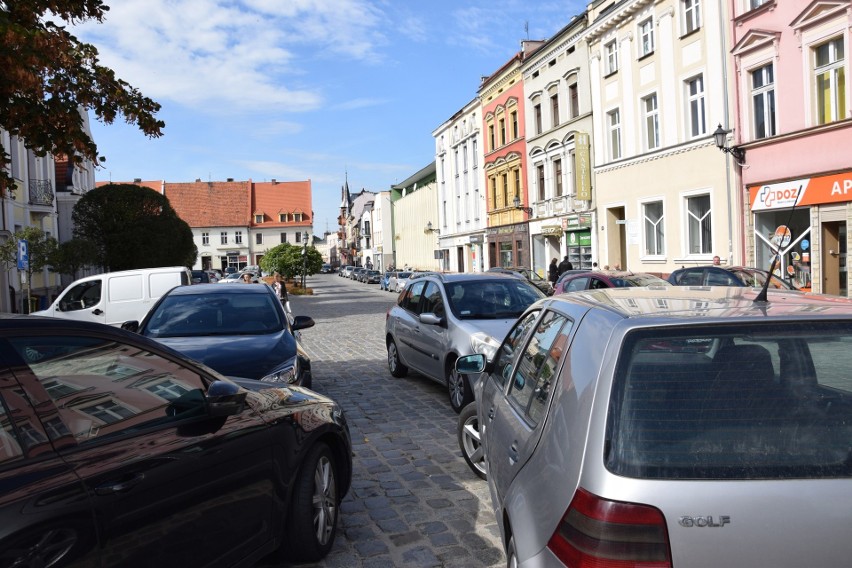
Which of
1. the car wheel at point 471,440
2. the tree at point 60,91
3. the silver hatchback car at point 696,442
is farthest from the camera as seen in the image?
the tree at point 60,91

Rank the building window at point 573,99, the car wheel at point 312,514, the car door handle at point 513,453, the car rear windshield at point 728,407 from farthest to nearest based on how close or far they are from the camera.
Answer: the building window at point 573,99 → the car wheel at point 312,514 → the car door handle at point 513,453 → the car rear windshield at point 728,407

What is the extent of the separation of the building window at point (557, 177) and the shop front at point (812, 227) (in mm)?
14551

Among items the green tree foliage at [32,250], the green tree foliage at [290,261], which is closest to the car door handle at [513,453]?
the green tree foliage at [32,250]

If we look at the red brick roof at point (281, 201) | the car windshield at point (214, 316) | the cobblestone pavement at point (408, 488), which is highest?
the red brick roof at point (281, 201)

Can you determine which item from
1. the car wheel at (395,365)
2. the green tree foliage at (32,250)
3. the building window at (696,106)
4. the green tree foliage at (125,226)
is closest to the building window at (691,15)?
the building window at (696,106)

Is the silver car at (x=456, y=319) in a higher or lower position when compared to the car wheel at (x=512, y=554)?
higher

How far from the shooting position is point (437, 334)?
8.98 meters

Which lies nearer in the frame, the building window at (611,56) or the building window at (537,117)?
the building window at (611,56)

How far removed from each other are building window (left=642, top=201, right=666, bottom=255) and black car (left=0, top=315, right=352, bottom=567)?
80.2 feet

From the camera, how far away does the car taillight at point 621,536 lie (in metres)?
2.10

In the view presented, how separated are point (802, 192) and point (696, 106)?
6055 millimetres

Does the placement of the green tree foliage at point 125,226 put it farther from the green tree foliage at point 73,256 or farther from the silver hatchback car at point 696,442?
the silver hatchback car at point 696,442

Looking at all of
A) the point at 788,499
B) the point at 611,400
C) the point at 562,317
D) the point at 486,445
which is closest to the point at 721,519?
the point at 788,499

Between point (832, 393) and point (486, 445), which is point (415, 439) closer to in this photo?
point (486, 445)
